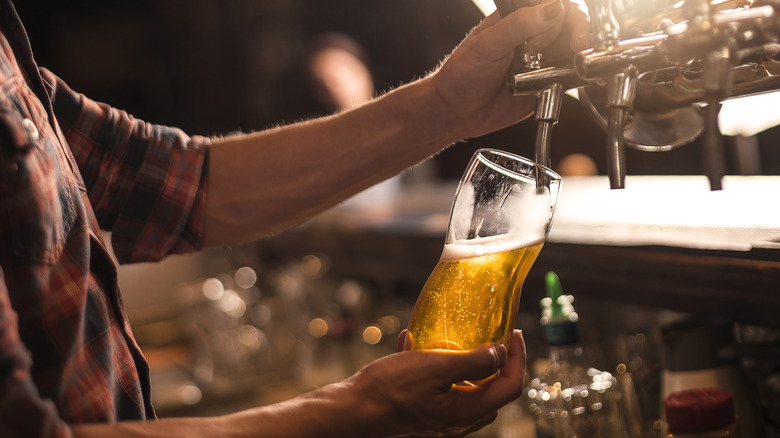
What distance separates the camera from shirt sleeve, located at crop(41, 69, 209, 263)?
44.8 inches

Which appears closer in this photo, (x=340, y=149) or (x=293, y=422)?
(x=293, y=422)

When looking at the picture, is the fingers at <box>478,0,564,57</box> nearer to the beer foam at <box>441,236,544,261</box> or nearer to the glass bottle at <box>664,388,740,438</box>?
the beer foam at <box>441,236,544,261</box>

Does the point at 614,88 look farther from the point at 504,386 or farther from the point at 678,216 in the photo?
the point at 678,216

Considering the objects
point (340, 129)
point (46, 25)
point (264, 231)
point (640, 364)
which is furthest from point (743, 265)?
point (46, 25)

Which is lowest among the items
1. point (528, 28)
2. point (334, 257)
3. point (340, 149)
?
point (334, 257)

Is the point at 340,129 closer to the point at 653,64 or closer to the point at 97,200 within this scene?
the point at 97,200

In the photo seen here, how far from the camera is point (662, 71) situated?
0.77 meters

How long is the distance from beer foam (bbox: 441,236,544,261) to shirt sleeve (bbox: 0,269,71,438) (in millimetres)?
432

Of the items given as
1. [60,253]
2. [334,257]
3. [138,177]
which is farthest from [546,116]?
[334,257]

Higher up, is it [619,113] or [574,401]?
[619,113]

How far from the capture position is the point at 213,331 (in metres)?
2.41

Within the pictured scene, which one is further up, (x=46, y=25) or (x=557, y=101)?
(x=46, y=25)

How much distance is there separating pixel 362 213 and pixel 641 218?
1.51 m

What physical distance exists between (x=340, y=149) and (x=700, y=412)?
26.3 inches
